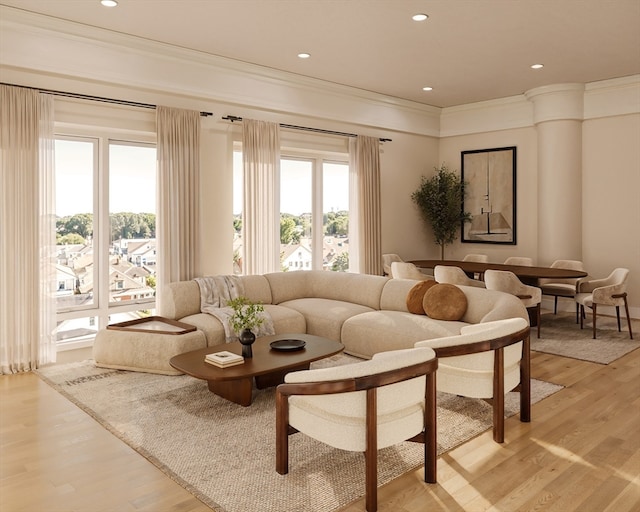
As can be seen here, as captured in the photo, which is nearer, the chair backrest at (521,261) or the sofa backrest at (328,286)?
the sofa backrest at (328,286)

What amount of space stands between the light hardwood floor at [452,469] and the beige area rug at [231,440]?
11cm

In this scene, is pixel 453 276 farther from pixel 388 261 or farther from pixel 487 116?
pixel 487 116

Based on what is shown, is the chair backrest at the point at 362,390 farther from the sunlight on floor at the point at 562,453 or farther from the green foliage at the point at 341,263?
the green foliage at the point at 341,263

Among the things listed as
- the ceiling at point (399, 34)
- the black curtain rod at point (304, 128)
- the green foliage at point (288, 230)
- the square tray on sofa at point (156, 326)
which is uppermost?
the ceiling at point (399, 34)

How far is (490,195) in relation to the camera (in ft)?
27.8

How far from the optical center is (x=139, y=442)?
3.24m

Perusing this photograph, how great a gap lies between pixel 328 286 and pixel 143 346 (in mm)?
2376

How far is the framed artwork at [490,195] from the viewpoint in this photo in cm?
824

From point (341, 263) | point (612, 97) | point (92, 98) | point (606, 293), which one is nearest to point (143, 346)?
point (92, 98)

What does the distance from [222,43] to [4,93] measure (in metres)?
2.08

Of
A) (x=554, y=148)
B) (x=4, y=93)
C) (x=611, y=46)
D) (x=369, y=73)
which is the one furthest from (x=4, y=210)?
(x=554, y=148)

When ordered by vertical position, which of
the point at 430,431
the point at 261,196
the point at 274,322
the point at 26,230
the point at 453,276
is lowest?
the point at 430,431

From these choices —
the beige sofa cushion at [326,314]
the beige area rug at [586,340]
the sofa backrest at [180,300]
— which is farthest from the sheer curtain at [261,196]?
the beige area rug at [586,340]

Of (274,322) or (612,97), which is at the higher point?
(612,97)
